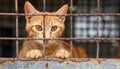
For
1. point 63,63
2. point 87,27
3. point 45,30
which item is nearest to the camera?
point 63,63

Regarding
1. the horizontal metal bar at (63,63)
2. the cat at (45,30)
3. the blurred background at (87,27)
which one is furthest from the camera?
the blurred background at (87,27)

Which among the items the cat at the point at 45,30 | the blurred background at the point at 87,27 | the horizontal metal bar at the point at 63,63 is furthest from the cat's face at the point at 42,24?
the blurred background at the point at 87,27

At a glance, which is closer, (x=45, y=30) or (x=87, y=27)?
(x=45, y=30)

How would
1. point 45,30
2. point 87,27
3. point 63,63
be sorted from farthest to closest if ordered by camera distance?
1. point 87,27
2. point 45,30
3. point 63,63

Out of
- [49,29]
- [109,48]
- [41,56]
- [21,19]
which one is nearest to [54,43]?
[49,29]

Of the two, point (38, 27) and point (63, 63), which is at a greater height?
point (38, 27)

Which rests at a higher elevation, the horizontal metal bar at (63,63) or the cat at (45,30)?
the cat at (45,30)

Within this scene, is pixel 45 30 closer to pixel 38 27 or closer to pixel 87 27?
pixel 38 27

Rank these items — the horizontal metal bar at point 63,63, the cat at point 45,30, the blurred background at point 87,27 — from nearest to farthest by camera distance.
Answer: the horizontal metal bar at point 63,63 < the cat at point 45,30 < the blurred background at point 87,27

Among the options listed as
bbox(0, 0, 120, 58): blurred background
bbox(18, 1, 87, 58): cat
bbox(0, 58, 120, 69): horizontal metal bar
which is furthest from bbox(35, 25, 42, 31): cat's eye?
bbox(0, 0, 120, 58): blurred background

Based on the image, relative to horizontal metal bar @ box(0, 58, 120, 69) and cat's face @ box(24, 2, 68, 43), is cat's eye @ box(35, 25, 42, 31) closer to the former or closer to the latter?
cat's face @ box(24, 2, 68, 43)

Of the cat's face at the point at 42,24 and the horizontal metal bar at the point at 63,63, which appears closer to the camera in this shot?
the horizontal metal bar at the point at 63,63

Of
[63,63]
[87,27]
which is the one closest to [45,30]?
[63,63]

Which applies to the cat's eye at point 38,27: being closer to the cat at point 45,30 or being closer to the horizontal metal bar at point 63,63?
the cat at point 45,30
